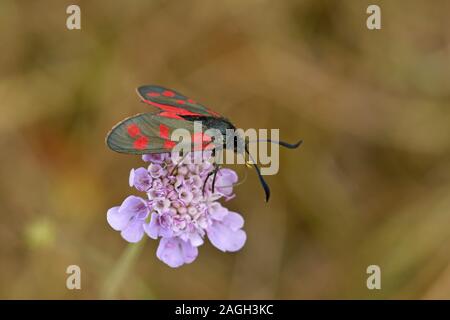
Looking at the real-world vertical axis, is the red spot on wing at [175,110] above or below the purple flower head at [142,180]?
above

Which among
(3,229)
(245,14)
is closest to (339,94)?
(245,14)

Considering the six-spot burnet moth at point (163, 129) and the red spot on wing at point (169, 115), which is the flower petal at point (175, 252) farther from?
the red spot on wing at point (169, 115)

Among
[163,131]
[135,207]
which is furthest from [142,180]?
[163,131]

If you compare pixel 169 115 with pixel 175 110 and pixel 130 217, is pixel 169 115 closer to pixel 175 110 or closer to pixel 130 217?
pixel 175 110

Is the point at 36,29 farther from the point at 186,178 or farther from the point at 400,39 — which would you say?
the point at 400,39

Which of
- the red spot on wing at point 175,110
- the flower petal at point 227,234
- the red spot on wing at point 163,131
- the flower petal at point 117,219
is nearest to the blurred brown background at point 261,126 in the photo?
Answer: the flower petal at point 227,234

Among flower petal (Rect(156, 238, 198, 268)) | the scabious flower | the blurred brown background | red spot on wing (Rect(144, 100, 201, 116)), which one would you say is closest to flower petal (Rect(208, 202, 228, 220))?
the scabious flower
